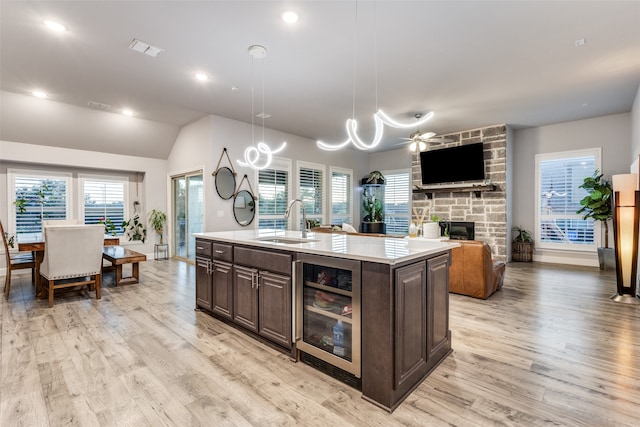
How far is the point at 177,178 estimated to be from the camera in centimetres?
720

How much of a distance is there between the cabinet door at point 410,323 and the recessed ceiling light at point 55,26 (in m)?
3.92

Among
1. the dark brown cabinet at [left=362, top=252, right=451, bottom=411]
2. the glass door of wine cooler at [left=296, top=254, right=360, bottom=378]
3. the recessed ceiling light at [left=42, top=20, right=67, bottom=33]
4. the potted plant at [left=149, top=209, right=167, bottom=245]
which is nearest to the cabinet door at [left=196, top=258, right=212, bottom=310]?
the glass door of wine cooler at [left=296, top=254, right=360, bottom=378]

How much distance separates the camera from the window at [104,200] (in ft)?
21.2

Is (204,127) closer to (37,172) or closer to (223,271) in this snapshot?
(37,172)

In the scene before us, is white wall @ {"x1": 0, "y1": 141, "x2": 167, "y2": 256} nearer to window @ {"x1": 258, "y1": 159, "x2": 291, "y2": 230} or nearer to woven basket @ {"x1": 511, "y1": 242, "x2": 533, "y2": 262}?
window @ {"x1": 258, "y1": 159, "x2": 291, "y2": 230}

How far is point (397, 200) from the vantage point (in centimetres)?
886

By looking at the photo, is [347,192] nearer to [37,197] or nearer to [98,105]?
[98,105]

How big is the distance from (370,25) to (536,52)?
209cm

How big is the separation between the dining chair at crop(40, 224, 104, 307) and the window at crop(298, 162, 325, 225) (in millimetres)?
4372

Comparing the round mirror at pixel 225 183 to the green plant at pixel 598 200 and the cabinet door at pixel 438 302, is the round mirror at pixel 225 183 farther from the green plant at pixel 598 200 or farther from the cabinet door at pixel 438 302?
the green plant at pixel 598 200

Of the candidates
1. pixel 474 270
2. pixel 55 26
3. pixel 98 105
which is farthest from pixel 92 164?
pixel 474 270

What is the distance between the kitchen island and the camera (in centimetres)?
183

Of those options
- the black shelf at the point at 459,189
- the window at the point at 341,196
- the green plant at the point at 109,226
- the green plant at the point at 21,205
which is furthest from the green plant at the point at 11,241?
the black shelf at the point at 459,189

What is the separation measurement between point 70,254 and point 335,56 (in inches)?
162
